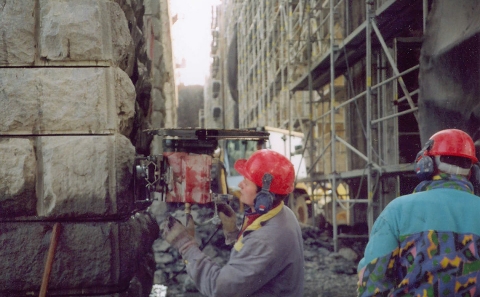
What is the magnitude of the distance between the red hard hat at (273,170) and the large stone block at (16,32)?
1.34m

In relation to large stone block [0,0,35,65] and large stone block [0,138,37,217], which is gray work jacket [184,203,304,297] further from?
large stone block [0,0,35,65]

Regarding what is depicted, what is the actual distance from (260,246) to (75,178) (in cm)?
107

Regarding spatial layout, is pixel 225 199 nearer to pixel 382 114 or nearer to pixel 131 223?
pixel 131 223

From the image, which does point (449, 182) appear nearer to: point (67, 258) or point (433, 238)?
point (433, 238)

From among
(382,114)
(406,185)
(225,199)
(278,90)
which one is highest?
(278,90)

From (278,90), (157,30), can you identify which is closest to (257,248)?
(157,30)

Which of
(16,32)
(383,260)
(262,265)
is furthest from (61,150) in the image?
(383,260)

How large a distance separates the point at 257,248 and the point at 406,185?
7.01m

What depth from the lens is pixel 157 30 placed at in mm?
7875

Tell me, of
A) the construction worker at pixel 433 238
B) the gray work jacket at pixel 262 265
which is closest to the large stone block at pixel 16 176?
the gray work jacket at pixel 262 265

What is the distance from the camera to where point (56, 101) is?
2721 millimetres

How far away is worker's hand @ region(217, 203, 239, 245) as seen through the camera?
10.6 feet

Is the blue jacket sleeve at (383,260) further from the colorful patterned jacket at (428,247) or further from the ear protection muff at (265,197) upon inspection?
the ear protection muff at (265,197)

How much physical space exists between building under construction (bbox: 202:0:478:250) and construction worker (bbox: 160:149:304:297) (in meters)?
2.31
